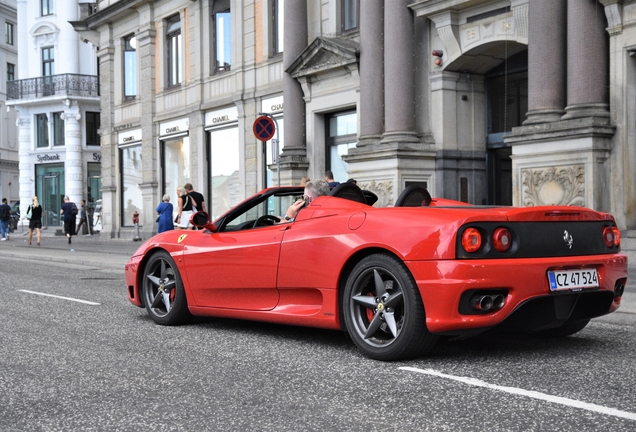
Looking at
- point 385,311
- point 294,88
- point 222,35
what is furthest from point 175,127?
point 385,311

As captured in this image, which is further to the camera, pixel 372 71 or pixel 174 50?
pixel 174 50

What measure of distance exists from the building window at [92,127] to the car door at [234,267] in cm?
4279

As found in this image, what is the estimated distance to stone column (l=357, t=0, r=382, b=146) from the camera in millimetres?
18250

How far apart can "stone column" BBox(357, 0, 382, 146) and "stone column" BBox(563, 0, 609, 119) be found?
5226 mm

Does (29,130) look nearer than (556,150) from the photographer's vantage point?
No

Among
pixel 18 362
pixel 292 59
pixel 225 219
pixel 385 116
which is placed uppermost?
pixel 292 59

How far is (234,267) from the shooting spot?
6855mm

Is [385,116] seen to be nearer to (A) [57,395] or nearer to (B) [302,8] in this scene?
(B) [302,8]

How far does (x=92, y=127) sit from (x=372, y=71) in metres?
33.3

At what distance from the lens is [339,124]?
20.9m

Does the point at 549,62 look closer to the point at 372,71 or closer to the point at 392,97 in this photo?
the point at 392,97

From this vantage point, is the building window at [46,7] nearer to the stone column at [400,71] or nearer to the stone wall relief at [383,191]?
the stone column at [400,71]

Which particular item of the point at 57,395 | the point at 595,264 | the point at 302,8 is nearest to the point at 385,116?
the point at 302,8

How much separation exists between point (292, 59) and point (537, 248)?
16495 mm
